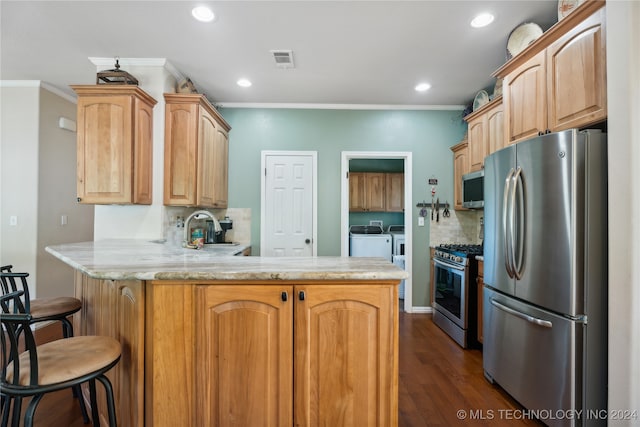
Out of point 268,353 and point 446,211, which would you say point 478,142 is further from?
point 268,353

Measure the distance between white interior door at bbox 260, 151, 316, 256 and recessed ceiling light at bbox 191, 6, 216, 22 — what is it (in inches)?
69.9

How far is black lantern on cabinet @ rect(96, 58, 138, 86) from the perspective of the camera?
2533 millimetres

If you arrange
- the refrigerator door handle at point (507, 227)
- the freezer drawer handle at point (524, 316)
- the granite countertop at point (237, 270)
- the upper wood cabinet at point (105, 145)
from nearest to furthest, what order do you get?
1. the granite countertop at point (237, 270)
2. the freezer drawer handle at point (524, 316)
3. the refrigerator door handle at point (507, 227)
4. the upper wood cabinet at point (105, 145)

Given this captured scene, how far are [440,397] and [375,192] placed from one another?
4.26 m

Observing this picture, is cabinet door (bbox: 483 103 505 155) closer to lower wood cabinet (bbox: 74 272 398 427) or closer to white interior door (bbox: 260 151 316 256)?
white interior door (bbox: 260 151 316 256)

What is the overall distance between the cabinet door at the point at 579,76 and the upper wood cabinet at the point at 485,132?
2.98ft

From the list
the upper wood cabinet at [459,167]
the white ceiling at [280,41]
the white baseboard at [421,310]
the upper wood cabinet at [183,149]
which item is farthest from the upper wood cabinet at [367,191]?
the upper wood cabinet at [183,149]

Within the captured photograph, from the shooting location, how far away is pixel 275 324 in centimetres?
130

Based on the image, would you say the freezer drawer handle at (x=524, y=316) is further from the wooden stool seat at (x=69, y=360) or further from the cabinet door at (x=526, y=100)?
the wooden stool seat at (x=69, y=360)

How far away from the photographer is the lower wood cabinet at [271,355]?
1.30 metres

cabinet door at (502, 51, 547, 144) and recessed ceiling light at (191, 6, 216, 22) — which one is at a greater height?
recessed ceiling light at (191, 6, 216, 22)

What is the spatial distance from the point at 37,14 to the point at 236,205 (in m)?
2.37

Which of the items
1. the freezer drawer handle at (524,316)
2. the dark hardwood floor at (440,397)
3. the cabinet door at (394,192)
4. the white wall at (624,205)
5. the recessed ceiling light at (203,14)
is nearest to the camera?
the white wall at (624,205)

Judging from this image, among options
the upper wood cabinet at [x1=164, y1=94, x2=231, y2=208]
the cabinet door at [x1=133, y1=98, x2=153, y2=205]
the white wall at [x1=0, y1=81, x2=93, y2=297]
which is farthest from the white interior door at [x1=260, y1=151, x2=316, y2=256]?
the white wall at [x1=0, y1=81, x2=93, y2=297]
